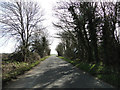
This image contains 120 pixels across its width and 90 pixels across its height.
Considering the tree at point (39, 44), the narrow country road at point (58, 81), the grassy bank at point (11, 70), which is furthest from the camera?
the tree at point (39, 44)

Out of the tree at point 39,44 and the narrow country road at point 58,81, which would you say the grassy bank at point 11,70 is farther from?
the tree at point 39,44

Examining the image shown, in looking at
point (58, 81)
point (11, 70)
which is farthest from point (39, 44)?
point (58, 81)

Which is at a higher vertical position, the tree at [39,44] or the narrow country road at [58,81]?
the tree at [39,44]

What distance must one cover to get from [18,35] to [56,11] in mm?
6832

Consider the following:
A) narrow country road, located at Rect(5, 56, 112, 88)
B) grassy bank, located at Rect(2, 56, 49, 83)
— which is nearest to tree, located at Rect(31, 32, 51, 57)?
grassy bank, located at Rect(2, 56, 49, 83)

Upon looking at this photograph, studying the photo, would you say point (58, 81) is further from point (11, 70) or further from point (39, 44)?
point (39, 44)

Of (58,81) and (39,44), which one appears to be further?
(39,44)

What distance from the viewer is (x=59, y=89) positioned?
5.69 meters

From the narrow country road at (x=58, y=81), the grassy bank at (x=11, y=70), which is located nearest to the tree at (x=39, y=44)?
the grassy bank at (x=11, y=70)

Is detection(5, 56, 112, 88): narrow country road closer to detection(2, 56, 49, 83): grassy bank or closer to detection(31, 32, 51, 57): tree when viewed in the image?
detection(2, 56, 49, 83): grassy bank

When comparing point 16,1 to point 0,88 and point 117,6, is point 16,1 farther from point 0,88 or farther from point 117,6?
point 0,88

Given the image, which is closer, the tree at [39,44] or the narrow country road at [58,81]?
the narrow country road at [58,81]

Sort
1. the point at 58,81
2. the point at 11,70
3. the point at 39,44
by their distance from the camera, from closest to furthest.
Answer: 1. the point at 58,81
2. the point at 11,70
3. the point at 39,44

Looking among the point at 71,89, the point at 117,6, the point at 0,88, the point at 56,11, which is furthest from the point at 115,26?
the point at 0,88
